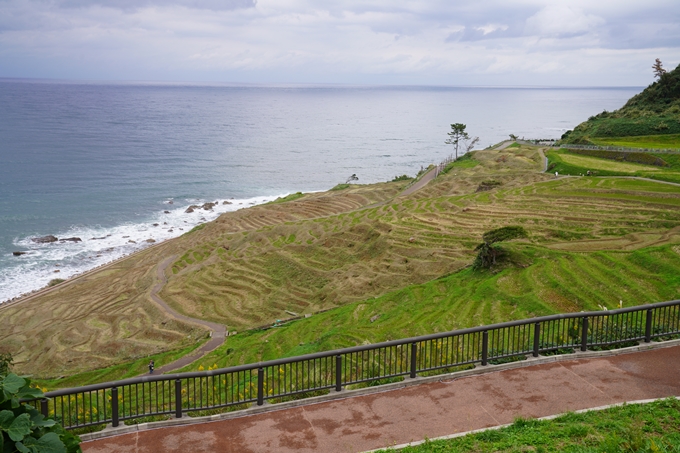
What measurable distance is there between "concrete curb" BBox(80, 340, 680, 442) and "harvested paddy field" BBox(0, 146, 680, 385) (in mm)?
8415

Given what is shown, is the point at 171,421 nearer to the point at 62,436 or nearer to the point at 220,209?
the point at 62,436

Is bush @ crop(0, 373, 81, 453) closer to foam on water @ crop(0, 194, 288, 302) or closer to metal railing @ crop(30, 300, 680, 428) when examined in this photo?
metal railing @ crop(30, 300, 680, 428)

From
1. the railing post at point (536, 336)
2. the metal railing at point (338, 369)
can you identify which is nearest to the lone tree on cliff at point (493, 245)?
the metal railing at point (338, 369)

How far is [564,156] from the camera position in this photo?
67.0m

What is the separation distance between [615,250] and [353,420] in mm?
22099

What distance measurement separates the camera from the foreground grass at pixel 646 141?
217ft

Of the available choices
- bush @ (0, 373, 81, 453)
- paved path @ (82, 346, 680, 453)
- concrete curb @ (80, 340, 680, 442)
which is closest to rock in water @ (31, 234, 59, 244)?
concrete curb @ (80, 340, 680, 442)

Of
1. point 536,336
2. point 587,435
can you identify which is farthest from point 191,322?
point 587,435

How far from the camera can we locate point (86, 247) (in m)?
66.4

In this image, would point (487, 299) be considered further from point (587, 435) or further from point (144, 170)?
point (144, 170)

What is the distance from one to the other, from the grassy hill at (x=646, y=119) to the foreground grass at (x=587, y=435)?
6458 cm

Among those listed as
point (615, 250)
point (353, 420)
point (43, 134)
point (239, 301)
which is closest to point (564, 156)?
point (615, 250)

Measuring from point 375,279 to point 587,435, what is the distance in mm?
24918

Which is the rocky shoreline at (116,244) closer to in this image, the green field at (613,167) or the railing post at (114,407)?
the railing post at (114,407)
